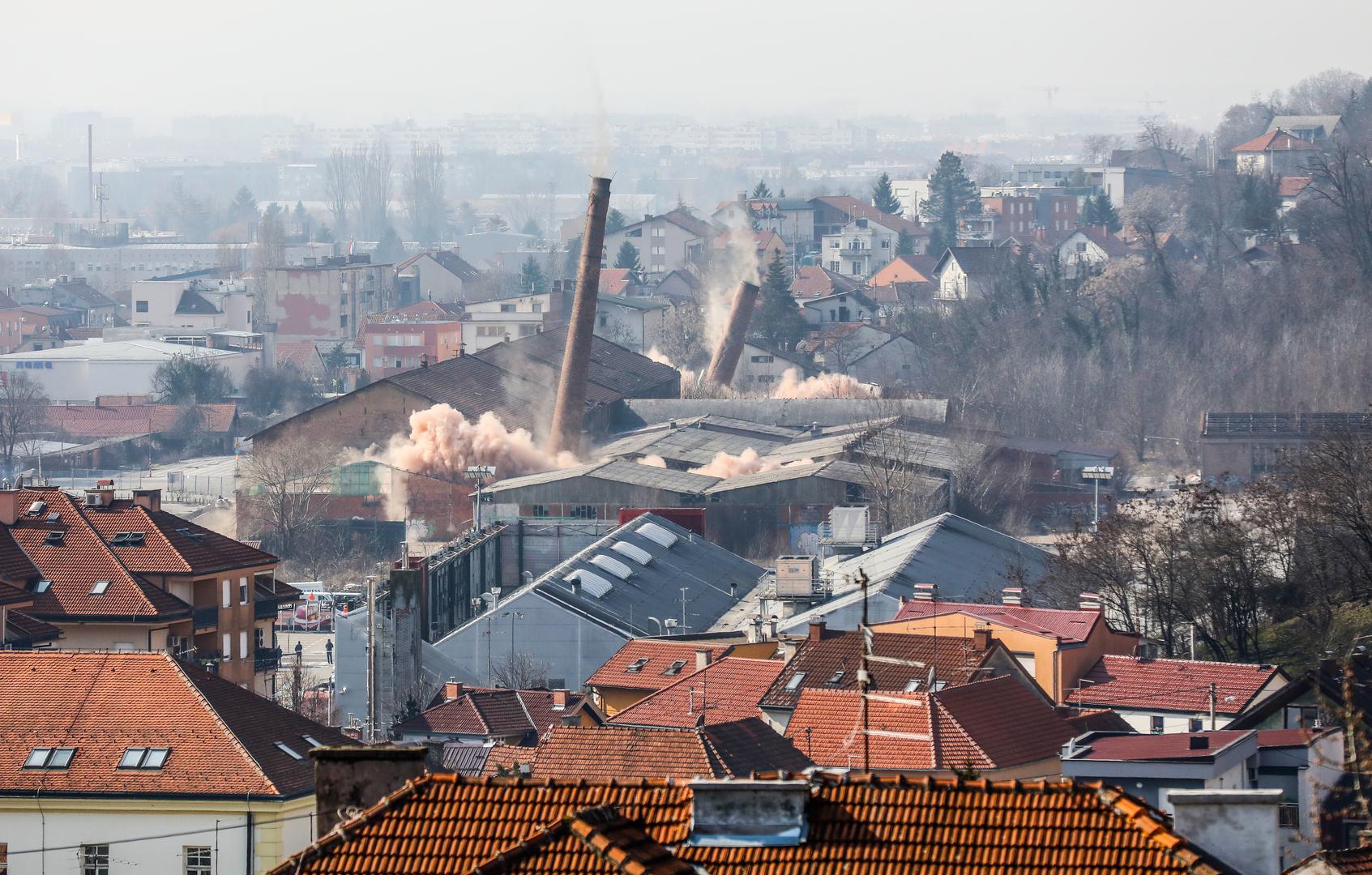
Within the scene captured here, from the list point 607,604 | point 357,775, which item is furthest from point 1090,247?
point 357,775

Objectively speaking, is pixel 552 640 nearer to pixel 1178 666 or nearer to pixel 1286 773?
pixel 1178 666

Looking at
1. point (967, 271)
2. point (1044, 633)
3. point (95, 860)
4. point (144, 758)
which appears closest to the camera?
point (95, 860)

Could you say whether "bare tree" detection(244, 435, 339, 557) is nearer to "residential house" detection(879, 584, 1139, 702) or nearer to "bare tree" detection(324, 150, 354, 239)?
"residential house" detection(879, 584, 1139, 702)

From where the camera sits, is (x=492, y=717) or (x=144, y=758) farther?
(x=492, y=717)

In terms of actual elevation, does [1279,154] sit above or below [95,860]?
above

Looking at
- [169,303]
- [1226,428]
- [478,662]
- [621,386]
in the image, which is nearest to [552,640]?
[478,662]

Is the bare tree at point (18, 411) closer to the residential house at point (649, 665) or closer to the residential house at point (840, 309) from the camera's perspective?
the residential house at point (840, 309)

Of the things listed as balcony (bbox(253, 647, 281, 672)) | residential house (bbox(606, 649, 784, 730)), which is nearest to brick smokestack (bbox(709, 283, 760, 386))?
balcony (bbox(253, 647, 281, 672))

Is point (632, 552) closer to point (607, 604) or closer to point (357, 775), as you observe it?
point (607, 604)
